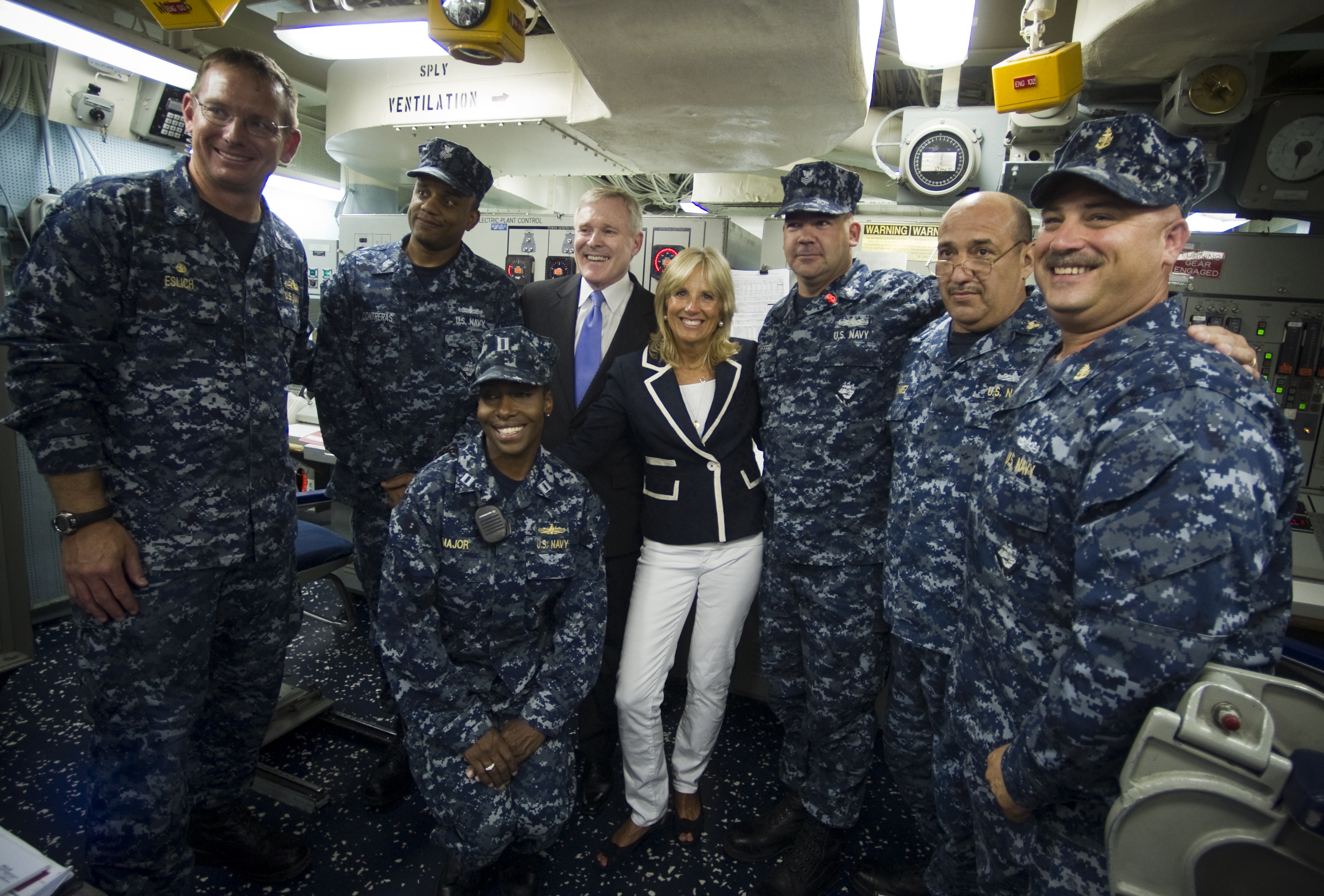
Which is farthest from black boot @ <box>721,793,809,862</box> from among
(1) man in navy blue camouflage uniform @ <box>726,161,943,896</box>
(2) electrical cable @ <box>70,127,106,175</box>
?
(2) electrical cable @ <box>70,127,106,175</box>

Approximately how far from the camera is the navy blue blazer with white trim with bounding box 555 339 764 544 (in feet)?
5.97

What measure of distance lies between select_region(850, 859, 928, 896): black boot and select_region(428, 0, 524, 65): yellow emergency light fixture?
270cm

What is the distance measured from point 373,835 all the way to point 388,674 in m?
0.62

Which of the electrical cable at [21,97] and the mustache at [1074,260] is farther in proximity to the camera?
the electrical cable at [21,97]

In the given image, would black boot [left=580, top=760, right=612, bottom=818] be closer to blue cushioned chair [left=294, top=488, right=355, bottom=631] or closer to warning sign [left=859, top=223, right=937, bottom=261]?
blue cushioned chair [left=294, top=488, right=355, bottom=631]

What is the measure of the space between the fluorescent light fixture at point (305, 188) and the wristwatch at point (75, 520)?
424cm

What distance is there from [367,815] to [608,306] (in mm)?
1698

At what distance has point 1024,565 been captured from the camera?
1.06 m

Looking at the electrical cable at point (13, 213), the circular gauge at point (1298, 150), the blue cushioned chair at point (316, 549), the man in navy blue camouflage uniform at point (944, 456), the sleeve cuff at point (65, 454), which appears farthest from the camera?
the electrical cable at point (13, 213)

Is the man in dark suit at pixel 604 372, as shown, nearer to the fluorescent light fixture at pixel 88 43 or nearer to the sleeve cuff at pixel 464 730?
the sleeve cuff at pixel 464 730

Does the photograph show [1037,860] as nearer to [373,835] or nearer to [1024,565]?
[1024,565]

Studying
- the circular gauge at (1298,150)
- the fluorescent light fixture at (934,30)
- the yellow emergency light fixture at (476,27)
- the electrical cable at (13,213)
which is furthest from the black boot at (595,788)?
the circular gauge at (1298,150)

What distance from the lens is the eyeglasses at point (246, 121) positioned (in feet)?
4.87

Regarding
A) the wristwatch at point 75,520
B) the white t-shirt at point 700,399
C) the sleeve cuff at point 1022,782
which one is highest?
the white t-shirt at point 700,399
